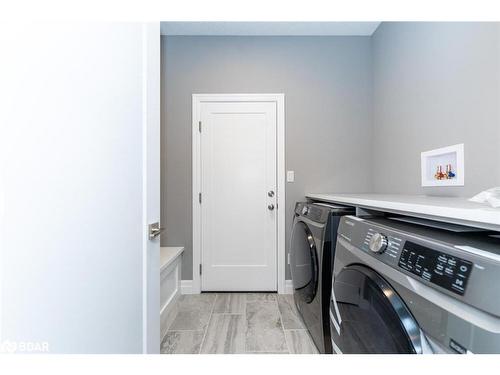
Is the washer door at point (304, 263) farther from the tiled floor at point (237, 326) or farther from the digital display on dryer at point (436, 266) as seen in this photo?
the digital display on dryer at point (436, 266)

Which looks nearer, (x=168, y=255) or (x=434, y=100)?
(x=434, y=100)

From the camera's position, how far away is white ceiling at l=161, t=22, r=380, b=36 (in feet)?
6.54

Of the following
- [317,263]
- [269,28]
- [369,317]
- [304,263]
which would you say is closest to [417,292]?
[369,317]

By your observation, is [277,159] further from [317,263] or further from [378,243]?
[378,243]

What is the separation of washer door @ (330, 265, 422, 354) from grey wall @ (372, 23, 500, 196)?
3.14ft

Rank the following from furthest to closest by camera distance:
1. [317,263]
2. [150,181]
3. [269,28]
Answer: [269,28]
[317,263]
[150,181]

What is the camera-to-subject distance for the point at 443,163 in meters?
1.34

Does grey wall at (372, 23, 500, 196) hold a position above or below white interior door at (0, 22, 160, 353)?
above

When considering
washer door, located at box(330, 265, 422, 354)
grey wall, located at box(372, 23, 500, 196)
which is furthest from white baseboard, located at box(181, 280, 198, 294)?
grey wall, located at box(372, 23, 500, 196)

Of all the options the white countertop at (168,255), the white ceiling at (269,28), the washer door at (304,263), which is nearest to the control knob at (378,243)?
the washer door at (304,263)

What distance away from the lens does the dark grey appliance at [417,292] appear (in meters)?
0.37

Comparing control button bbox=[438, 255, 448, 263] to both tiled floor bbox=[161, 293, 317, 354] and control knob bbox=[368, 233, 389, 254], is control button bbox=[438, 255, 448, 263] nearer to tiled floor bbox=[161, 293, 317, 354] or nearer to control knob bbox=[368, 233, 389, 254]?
control knob bbox=[368, 233, 389, 254]

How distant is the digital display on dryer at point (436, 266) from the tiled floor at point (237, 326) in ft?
3.71

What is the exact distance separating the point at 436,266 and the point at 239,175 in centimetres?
178
